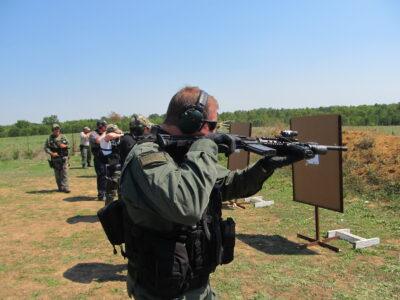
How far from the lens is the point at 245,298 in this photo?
4961 millimetres

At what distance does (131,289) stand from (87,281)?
3.30 m

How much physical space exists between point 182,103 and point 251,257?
14.6 ft

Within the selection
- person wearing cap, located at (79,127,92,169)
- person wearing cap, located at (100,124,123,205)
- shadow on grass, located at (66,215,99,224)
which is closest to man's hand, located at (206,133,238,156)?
person wearing cap, located at (100,124,123,205)

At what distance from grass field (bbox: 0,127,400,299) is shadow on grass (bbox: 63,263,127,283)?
13 millimetres

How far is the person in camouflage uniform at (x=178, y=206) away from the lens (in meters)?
2.02

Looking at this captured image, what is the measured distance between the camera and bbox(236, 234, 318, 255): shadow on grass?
6.55m

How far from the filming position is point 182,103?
2379 mm

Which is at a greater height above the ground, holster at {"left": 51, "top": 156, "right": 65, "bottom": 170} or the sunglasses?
the sunglasses

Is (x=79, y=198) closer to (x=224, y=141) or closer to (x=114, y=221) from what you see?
(x=114, y=221)

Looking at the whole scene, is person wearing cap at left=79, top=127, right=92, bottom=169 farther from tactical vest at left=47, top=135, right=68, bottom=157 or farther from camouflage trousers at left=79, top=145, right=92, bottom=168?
tactical vest at left=47, top=135, right=68, bottom=157

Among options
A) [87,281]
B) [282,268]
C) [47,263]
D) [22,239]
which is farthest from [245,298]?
[22,239]

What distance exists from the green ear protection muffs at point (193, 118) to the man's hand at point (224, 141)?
0.43 ft

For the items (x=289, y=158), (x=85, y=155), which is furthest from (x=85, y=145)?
(x=289, y=158)

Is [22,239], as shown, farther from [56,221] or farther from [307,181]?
[307,181]
